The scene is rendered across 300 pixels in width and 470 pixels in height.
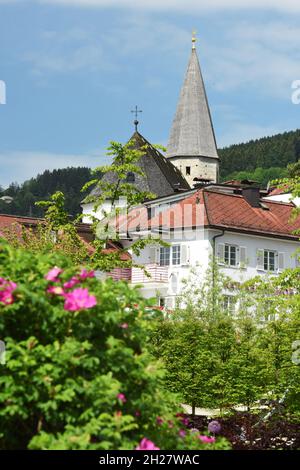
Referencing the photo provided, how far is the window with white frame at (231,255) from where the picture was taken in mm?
54356

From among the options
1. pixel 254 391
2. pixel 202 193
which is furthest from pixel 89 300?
pixel 202 193

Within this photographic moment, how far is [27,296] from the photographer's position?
23.0ft

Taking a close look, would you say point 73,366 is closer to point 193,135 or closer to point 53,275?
point 53,275

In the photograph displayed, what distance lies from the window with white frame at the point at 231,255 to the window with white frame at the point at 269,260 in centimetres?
227

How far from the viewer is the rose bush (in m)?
6.81

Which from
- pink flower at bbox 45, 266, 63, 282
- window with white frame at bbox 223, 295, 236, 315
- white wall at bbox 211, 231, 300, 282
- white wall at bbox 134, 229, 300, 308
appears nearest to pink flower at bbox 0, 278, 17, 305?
pink flower at bbox 45, 266, 63, 282

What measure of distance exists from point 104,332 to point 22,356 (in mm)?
659

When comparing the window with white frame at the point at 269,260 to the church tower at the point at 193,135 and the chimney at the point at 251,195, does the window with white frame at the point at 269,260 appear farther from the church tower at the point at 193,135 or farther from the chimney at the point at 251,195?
the church tower at the point at 193,135

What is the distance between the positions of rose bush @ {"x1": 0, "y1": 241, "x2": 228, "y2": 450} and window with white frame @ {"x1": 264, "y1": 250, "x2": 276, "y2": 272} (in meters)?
49.2

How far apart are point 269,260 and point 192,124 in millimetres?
47104

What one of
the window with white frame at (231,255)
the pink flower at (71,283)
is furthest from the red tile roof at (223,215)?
the pink flower at (71,283)

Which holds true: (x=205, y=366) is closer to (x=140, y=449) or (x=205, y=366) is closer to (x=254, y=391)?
(x=254, y=391)

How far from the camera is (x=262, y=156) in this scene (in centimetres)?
16212

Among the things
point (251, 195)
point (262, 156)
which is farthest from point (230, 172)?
point (251, 195)
